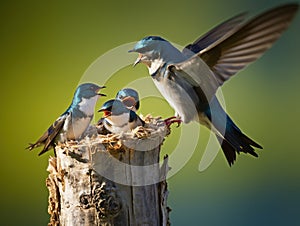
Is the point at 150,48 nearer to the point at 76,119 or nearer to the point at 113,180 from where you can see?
the point at 76,119

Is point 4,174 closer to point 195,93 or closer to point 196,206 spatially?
point 196,206

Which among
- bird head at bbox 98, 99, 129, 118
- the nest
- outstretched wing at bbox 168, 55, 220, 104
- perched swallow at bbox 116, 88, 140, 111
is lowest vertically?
the nest

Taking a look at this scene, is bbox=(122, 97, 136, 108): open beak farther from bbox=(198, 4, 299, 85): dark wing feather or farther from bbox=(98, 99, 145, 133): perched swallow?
bbox=(198, 4, 299, 85): dark wing feather

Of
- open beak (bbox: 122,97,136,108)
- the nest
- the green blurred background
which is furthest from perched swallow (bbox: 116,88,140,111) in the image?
the green blurred background

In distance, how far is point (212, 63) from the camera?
1.30 meters

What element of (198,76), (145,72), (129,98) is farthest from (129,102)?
(145,72)

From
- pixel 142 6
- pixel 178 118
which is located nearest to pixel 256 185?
pixel 142 6

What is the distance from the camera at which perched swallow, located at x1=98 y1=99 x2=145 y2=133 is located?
1.37 m

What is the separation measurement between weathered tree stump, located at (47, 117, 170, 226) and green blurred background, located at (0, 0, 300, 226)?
1.00m

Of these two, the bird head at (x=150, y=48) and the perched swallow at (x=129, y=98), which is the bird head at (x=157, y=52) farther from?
the perched swallow at (x=129, y=98)

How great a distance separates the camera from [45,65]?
7.59ft

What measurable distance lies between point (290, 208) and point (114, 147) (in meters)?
1.32

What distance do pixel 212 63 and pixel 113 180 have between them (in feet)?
1.03

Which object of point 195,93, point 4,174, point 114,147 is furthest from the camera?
point 4,174
